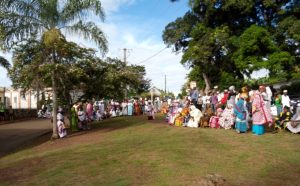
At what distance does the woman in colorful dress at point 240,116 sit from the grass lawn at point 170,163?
1684 millimetres

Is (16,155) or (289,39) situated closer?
(16,155)

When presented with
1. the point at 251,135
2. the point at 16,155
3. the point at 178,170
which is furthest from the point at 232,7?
the point at 178,170

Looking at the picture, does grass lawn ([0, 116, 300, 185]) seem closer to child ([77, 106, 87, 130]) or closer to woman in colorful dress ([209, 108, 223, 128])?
woman in colorful dress ([209, 108, 223, 128])

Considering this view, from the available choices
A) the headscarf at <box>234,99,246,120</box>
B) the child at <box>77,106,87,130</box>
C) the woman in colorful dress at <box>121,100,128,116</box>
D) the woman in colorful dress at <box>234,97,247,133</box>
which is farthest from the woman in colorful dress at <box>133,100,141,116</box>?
the headscarf at <box>234,99,246,120</box>

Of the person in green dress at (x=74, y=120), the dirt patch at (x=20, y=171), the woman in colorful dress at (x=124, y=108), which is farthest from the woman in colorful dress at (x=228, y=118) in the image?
the woman in colorful dress at (x=124, y=108)

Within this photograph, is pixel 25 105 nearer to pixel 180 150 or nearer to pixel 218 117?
pixel 218 117

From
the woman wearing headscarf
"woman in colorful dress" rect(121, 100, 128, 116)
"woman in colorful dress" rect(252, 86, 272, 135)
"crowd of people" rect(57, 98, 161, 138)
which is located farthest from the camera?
"woman in colorful dress" rect(121, 100, 128, 116)

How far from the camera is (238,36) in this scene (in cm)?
3262

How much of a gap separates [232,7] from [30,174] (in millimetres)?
23460

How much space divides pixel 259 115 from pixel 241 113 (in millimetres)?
946

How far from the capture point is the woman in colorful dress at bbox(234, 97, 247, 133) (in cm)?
1606

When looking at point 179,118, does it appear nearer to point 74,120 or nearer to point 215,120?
point 215,120

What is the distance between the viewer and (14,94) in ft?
220

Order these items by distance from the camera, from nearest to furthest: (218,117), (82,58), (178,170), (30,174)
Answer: (178,170) → (30,174) → (218,117) → (82,58)
